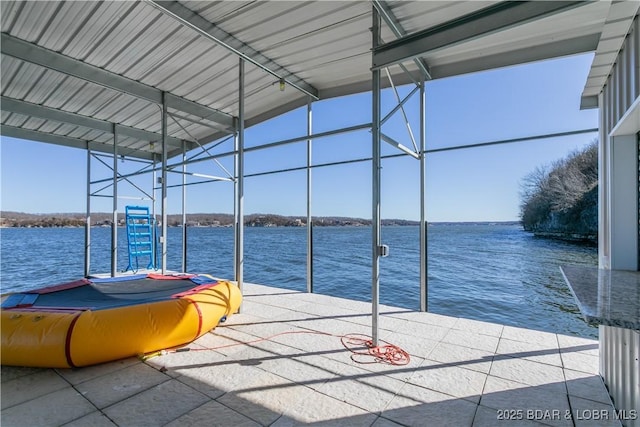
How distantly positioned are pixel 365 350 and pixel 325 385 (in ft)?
2.30

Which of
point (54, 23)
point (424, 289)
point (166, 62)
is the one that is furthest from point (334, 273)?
point (54, 23)

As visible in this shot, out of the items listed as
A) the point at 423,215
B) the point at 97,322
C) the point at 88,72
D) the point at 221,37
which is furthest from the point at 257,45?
the point at 97,322

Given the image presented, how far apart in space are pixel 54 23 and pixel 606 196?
17.5 ft

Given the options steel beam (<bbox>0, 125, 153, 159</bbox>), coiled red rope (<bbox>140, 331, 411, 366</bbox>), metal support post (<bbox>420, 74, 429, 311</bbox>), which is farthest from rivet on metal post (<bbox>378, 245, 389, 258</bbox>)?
steel beam (<bbox>0, 125, 153, 159</bbox>)

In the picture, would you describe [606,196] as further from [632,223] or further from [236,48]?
[236,48]

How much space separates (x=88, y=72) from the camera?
3.64m

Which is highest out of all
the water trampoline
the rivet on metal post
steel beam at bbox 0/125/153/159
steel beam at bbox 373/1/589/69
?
steel beam at bbox 0/125/153/159

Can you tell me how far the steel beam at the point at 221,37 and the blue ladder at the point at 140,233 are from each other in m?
5.85

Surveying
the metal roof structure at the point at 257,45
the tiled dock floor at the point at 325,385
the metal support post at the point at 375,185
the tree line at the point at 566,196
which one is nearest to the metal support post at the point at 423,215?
the metal roof structure at the point at 257,45

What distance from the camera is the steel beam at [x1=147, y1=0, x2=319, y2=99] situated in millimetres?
2586

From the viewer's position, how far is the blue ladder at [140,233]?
7309 millimetres

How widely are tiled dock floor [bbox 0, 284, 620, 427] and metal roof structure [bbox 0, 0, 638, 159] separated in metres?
2.34

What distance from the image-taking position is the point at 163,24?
295 centimetres

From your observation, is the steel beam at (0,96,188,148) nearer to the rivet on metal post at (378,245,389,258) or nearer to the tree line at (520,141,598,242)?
the rivet on metal post at (378,245,389,258)
